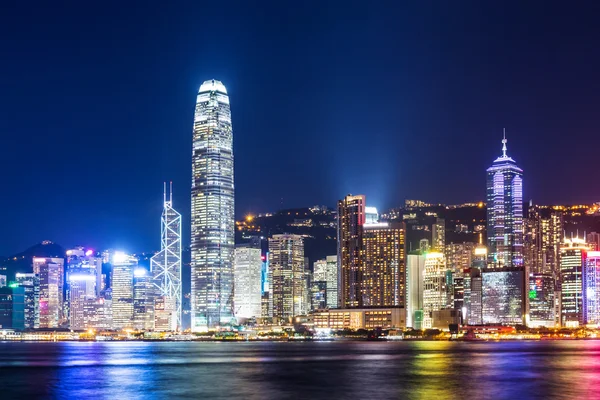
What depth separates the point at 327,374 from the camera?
363 feet

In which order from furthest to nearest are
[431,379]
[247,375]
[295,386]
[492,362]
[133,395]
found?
[492,362] < [247,375] < [431,379] < [295,386] < [133,395]

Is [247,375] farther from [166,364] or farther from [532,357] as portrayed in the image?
[532,357]

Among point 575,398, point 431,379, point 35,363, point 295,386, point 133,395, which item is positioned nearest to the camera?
point 575,398

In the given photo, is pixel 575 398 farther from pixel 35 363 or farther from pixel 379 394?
pixel 35 363

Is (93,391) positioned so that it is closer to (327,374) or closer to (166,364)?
(327,374)

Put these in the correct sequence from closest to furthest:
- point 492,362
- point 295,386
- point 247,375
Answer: point 295,386, point 247,375, point 492,362

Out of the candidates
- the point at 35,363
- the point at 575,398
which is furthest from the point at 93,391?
the point at 35,363

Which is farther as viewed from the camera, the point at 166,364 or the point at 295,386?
the point at 166,364

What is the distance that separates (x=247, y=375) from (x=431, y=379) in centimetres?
2213

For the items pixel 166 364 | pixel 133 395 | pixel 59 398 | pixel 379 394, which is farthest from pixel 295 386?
pixel 166 364

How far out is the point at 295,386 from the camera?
311 ft

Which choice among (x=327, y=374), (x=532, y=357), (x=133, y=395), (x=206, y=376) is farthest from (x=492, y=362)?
(x=133, y=395)

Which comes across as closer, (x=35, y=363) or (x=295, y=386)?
(x=295, y=386)

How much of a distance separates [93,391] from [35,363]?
5715 centimetres
